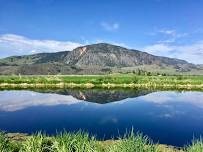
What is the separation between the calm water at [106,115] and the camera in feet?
113

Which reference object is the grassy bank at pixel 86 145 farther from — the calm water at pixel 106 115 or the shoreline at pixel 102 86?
the shoreline at pixel 102 86

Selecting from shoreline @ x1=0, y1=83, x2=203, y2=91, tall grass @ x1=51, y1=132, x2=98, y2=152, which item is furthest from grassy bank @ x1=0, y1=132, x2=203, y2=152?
shoreline @ x1=0, y1=83, x2=203, y2=91

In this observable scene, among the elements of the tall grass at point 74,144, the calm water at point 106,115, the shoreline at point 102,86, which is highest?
the shoreline at point 102,86

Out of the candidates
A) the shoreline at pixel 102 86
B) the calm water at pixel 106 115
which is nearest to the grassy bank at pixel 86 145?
the calm water at pixel 106 115

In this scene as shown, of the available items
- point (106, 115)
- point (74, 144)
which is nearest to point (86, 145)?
point (74, 144)

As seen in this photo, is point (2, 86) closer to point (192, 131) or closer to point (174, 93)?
point (174, 93)

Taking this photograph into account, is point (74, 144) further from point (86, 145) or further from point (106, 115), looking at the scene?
point (106, 115)

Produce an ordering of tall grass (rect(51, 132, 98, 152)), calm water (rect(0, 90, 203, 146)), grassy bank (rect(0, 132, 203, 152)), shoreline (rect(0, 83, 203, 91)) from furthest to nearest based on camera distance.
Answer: shoreline (rect(0, 83, 203, 91)), calm water (rect(0, 90, 203, 146)), tall grass (rect(51, 132, 98, 152)), grassy bank (rect(0, 132, 203, 152))

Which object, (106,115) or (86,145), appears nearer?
(86,145)

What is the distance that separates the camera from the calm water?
34.3 metres

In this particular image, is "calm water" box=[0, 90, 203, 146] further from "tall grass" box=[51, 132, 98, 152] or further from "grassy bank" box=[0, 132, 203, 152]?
"tall grass" box=[51, 132, 98, 152]

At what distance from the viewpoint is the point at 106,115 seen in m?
44.9

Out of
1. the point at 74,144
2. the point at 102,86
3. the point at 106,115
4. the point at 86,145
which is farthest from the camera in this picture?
the point at 102,86

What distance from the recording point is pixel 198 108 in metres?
54.5
